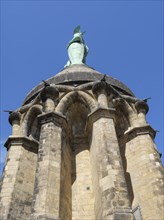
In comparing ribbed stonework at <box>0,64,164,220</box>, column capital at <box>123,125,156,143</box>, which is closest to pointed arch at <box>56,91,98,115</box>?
ribbed stonework at <box>0,64,164,220</box>

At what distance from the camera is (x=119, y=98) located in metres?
10.7

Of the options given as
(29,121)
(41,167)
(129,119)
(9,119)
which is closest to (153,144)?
(129,119)

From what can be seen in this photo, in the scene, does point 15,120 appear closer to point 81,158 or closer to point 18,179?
point 18,179

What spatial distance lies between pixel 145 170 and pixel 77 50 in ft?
29.3

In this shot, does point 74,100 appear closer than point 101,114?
No

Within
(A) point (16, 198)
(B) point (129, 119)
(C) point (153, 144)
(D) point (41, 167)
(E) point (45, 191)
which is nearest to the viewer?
(E) point (45, 191)

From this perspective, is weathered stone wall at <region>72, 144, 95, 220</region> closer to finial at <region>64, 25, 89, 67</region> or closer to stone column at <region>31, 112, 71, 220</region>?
stone column at <region>31, 112, 71, 220</region>

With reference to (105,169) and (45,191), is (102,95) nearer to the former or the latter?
(105,169)

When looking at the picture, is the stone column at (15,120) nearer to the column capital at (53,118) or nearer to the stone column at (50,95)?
the stone column at (50,95)

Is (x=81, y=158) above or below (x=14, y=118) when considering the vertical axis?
below

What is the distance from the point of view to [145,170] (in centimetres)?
865

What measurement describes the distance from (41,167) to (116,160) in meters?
1.98

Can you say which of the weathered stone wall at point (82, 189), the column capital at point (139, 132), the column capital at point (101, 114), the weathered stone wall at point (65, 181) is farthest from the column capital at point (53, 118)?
the column capital at point (139, 132)

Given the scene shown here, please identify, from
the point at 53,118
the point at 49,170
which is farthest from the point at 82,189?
the point at 53,118
